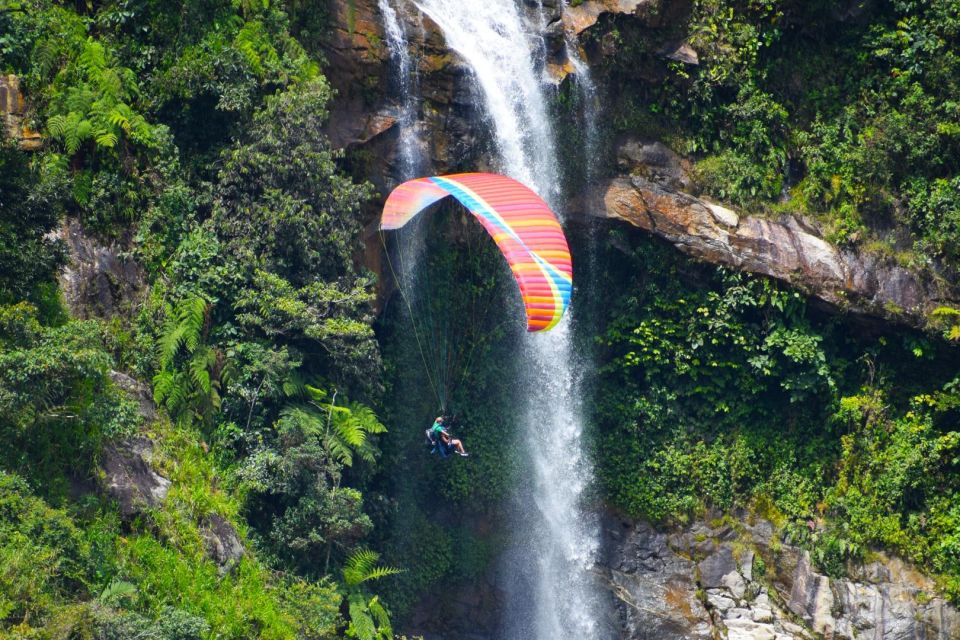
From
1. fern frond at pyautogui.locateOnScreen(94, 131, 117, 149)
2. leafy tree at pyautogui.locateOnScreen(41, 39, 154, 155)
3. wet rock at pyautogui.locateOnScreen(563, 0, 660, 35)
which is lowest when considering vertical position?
fern frond at pyautogui.locateOnScreen(94, 131, 117, 149)

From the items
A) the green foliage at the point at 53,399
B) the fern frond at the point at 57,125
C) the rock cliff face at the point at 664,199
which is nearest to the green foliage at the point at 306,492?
the green foliage at the point at 53,399

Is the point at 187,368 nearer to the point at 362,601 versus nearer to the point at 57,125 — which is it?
the point at 57,125

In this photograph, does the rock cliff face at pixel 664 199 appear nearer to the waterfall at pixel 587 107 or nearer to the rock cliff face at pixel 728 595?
the waterfall at pixel 587 107

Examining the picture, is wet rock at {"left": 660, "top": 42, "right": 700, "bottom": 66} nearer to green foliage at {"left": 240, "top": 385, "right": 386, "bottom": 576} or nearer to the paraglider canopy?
the paraglider canopy

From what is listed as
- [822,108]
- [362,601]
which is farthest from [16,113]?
[822,108]

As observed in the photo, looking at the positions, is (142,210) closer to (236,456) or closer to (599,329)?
(236,456)

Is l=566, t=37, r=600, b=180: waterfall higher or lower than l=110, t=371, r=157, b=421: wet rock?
higher

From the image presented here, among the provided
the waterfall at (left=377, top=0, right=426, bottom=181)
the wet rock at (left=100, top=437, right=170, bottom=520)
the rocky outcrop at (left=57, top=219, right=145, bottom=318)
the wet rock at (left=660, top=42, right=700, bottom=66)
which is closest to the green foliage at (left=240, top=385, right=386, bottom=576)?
the wet rock at (left=100, top=437, right=170, bottom=520)
